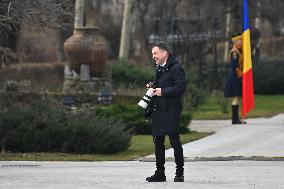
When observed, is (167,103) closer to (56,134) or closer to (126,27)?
(56,134)

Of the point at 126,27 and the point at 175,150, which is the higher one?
the point at 126,27

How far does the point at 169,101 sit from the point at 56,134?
572 centimetres

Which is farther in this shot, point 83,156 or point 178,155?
point 83,156

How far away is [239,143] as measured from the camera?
20016 mm

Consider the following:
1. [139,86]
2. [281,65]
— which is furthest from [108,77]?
[281,65]

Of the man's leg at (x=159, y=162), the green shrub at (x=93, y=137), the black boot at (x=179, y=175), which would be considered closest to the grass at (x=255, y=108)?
the green shrub at (x=93, y=137)

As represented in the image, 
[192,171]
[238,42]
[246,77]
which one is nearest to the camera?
[192,171]

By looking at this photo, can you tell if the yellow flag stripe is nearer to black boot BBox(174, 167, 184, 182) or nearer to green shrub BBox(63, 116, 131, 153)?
green shrub BBox(63, 116, 131, 153)

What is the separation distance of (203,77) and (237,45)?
1679cm

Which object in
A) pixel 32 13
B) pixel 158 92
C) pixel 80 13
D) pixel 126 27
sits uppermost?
pixel 80 13

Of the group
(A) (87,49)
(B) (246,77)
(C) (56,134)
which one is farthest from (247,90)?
(A) (87,49)

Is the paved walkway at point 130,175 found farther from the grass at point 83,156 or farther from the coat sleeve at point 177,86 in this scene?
the coat sleeve at point 177,86

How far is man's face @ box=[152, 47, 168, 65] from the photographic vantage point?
13664 millimetres

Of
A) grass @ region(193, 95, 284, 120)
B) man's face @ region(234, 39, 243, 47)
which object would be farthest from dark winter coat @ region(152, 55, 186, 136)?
grass @ region(193, 95, 284, 120)
